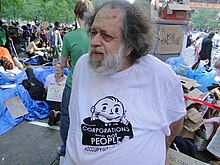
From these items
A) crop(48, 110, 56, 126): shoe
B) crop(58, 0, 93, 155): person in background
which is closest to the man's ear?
crop(58, 0, 93, 155): person in background

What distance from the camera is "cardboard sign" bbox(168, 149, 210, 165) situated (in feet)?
6.00

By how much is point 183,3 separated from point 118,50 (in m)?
2.23

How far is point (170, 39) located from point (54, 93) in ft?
7.20

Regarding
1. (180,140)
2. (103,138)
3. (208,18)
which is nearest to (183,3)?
(180,140)

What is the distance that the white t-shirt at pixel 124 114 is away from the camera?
3.93ft

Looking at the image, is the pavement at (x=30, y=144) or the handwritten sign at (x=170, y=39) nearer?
the handwritten sign at (x=170, y=39)

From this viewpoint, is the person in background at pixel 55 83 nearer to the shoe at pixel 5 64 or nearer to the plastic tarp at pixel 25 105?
the plastic tarp at pixel 25 105

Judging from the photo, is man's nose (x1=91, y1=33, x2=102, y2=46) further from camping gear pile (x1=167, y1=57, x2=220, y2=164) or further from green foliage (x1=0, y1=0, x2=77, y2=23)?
green foliage (x1=0, y1=0, x2=77, y2=23)

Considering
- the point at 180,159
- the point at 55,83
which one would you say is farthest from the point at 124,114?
the point at 55,83

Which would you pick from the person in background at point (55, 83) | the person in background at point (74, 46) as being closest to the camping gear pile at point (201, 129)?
the person in background at point (74, 46)

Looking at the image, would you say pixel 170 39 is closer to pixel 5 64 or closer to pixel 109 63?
pixel 109 63

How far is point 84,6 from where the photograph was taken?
2242mm

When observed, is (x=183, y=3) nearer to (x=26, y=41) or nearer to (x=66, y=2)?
(x=26, y=41)

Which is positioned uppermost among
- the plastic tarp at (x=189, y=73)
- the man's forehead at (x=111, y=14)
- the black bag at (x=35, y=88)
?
the man's forehead at (x=111, y=14)
